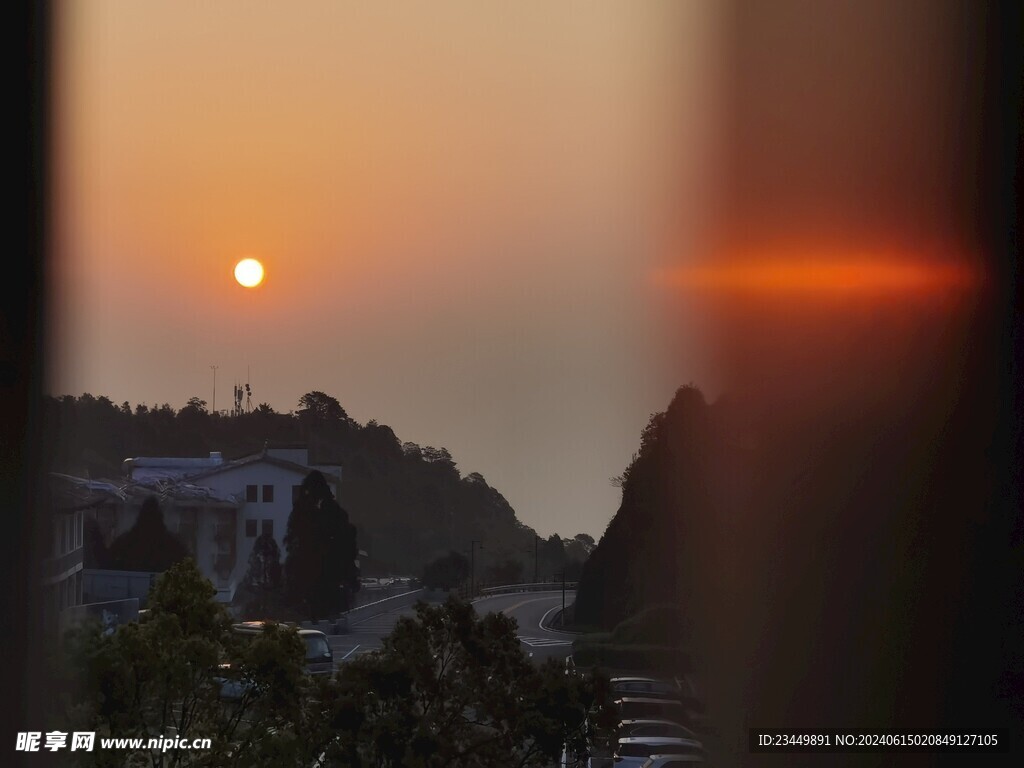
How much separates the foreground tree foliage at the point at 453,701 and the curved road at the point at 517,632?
0.17 ft

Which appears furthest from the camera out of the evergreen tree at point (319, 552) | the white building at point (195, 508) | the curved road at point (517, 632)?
the evergreen tree at point (319, 552)

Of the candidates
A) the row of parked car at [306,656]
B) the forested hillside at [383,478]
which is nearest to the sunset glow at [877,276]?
the forested hillside at [383,478]

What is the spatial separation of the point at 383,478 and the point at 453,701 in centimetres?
73

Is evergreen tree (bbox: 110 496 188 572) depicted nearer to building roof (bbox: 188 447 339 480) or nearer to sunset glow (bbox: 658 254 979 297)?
building roof (bbox: 188 447 339 480)

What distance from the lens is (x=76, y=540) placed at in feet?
8.93

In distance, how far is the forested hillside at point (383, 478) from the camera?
2.88m

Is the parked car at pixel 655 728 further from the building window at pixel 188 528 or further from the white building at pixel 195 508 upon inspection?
the building window at pixel 188 528

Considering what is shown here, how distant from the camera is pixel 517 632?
2596mm

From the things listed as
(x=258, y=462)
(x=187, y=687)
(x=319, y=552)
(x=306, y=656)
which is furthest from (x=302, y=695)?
(x=258, y=462)

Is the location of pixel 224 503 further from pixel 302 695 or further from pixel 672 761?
pixel 672 761

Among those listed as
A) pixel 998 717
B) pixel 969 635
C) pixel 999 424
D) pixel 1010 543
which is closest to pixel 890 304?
pixel 999 424

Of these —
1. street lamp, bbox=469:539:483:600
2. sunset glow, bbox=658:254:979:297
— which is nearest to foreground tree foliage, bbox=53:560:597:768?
street lamp, bbox=469:539:483:600

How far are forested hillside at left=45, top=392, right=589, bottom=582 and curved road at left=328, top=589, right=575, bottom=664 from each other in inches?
4.6

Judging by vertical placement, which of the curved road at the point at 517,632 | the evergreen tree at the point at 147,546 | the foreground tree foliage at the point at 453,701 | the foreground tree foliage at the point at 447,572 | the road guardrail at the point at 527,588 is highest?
the evergreen tree at the point at 147,546
